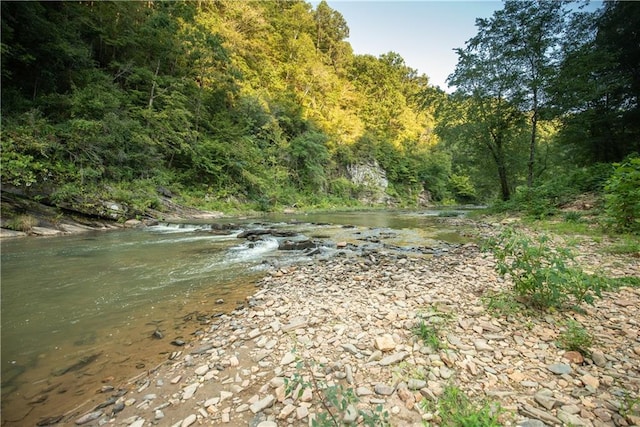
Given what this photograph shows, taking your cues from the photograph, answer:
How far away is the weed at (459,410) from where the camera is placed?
1610 mm

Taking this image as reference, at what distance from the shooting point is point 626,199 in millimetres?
6457

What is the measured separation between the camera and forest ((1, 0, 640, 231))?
38.5 ft

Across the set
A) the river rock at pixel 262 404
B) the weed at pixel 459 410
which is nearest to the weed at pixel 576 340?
the weed at pixel 459 410

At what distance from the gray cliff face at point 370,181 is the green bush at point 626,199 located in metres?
32.5

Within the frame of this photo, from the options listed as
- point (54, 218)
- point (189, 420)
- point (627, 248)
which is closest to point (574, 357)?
point (189, 420)

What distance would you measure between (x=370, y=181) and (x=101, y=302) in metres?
39.1

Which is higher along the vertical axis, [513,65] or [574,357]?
[513,65]

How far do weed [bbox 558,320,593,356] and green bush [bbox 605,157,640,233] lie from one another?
6078 millimetres

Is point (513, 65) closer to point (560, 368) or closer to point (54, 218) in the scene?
point (560, 368)

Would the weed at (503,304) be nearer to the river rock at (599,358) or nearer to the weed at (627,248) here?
the river rock at (599,358)

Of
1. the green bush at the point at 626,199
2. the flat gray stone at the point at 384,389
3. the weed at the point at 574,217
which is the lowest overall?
the flat gray stone at the point at 384,389

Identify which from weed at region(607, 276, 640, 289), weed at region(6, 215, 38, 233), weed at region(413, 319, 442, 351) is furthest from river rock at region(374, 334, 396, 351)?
weed at region(6, 215, 38, 233)

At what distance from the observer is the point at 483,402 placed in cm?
192

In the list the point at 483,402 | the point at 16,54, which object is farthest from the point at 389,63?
the point at 483,402
